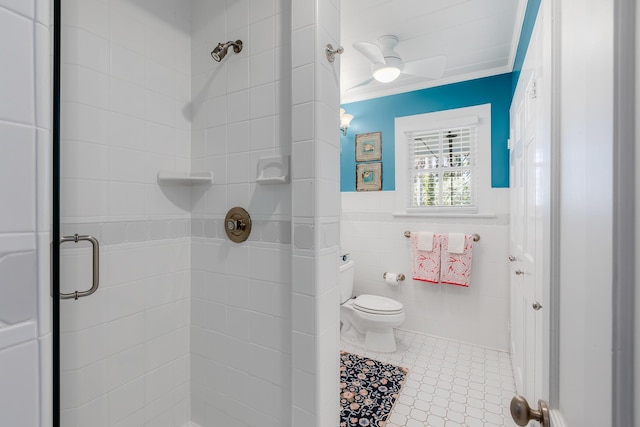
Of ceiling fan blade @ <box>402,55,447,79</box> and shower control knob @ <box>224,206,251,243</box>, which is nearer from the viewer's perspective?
shower control knob @ <box>224,206,251,243</box>

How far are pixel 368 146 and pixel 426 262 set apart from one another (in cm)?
135

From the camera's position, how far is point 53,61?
758 millimetres

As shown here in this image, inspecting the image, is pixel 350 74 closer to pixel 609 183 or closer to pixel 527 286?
pixel 527 286

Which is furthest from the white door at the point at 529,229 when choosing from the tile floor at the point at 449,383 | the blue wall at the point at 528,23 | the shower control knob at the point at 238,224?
the shower control knob at the point at 238,224

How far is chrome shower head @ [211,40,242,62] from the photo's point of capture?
1.29 meters

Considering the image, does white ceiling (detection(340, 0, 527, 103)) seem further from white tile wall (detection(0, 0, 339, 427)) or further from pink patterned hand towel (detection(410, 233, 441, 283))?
pink patterned hand towel (detection(410, 233, 441, 283))

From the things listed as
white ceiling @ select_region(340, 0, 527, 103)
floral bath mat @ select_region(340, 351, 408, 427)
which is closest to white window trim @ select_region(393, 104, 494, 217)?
white ceiling @ select_region(340, 0, 527, 103)

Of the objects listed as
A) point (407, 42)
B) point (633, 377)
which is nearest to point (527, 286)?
point (633, 377)

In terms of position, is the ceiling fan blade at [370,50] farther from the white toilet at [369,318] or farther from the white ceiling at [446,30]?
the white toilet at [369,318]

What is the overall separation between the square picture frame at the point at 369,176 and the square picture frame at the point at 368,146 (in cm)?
7

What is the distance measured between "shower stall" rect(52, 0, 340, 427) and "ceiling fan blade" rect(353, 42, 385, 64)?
1.85ft

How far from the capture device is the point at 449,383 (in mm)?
2094

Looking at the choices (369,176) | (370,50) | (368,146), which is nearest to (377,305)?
(369,176)

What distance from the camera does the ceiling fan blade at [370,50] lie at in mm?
1731
